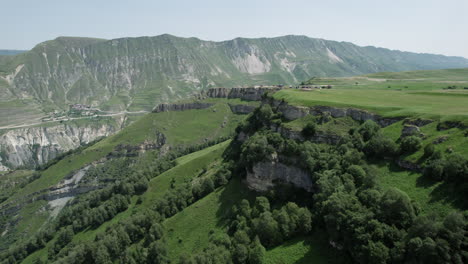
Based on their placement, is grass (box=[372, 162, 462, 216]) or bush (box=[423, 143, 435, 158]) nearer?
grass (box=[372, 162, 462, 216])

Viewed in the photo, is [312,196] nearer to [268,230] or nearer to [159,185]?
[268,230]

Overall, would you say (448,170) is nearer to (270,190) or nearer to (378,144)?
(378,144)

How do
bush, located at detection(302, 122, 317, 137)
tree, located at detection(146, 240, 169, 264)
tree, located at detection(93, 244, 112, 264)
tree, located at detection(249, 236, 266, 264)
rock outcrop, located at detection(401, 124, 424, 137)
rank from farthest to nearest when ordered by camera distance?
tree, located at detection(93, 244, 112, 264)
bush, located at detection(302, 122, 317, 137)
tree, located at detection(146, 240, 169, 264)
rock outcrop, located at detection(401, 124, 424, 137)
tree, located at detection(249, 236, 266, 264)

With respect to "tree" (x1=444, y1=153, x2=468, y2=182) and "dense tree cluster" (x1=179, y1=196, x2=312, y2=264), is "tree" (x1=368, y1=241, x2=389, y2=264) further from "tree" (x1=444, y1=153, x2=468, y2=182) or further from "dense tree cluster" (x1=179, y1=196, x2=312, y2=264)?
"tree" (x1=444, y1=153, x2=468, y2=182)

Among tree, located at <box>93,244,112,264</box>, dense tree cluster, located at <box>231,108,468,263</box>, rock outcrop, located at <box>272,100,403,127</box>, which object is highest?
rock outcrop, located at <box>272,100,403,127</box>

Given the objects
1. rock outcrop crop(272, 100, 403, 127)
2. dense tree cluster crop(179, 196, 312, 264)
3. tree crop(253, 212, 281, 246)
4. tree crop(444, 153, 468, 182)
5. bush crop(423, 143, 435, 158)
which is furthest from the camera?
rock outcrop crop(272, 100, 403, 127)

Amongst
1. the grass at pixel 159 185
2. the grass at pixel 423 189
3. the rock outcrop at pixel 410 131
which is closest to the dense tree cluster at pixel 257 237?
the grass at pixel 423 189

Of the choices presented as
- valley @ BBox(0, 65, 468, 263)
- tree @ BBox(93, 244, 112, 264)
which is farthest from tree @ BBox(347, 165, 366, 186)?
tree @ BBox(93, 244, 112, 264)
